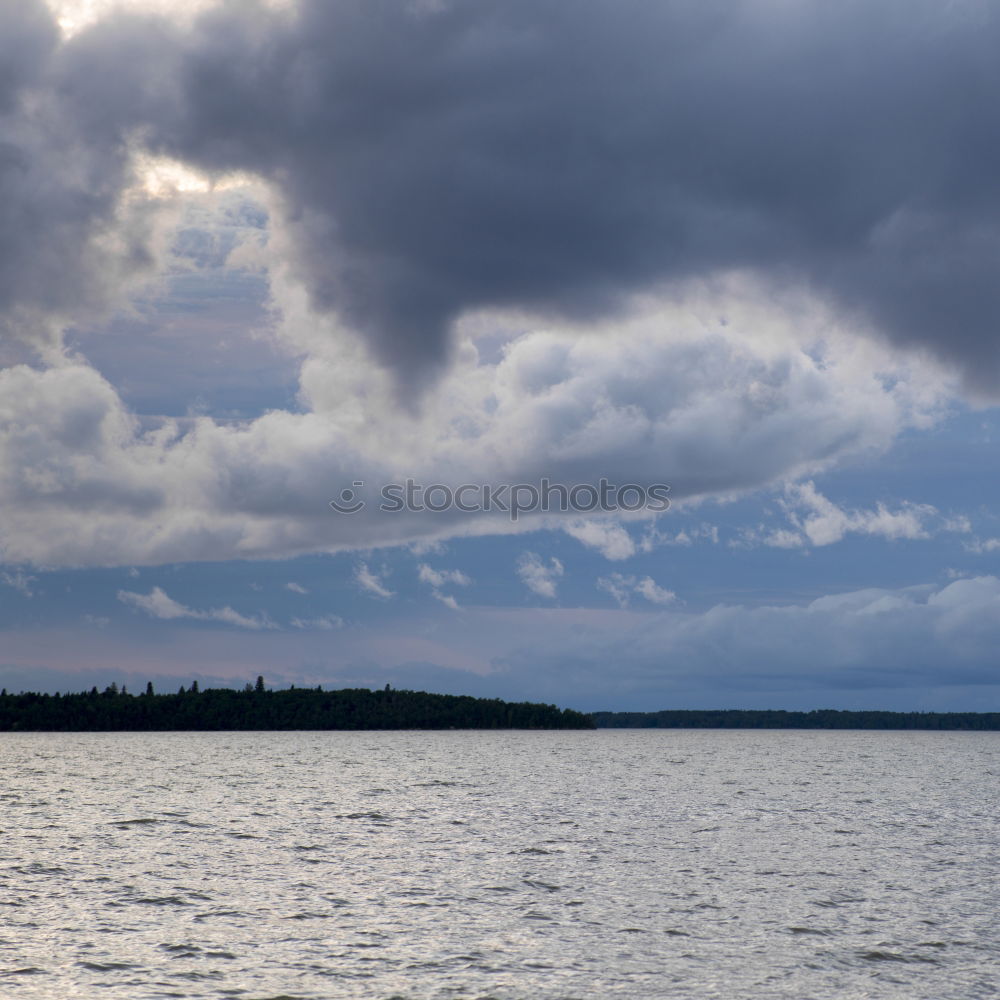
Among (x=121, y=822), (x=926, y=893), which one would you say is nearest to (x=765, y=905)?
(x=926, y=893)

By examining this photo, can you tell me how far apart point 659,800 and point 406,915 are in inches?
2162

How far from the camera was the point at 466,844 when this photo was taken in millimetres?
59156

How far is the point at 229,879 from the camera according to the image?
4578cm

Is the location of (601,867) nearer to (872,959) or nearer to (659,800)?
(872,959)

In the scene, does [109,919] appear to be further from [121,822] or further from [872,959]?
[121,822]

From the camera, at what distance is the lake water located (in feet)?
96.5

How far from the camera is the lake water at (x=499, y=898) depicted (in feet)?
96.5

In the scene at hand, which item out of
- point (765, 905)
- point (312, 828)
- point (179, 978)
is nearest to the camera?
point (179, 978)

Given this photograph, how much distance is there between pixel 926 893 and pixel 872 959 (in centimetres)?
1298

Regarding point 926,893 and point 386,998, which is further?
point 926,893

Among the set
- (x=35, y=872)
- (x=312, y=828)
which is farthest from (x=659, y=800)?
(x=35, y=872)

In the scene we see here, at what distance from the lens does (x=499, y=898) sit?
41.8 meters

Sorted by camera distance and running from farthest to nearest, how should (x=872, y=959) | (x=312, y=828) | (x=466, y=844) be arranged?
(x=312, y=828), (x=466, y=844), (x=872, y=959)

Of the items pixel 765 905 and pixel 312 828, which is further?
pixel 312 828
